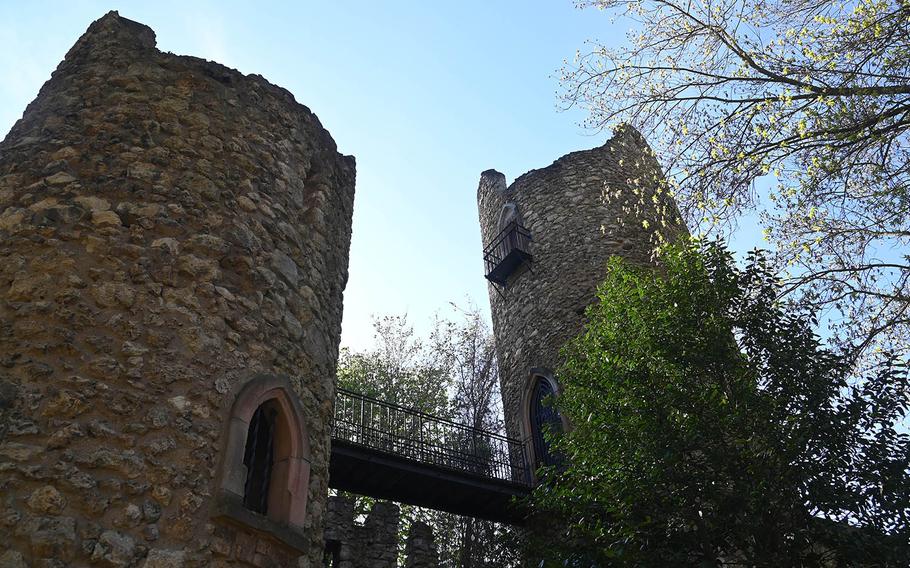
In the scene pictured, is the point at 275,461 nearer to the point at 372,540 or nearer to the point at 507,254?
the point at 372,540

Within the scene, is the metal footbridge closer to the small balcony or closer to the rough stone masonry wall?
the small balcony

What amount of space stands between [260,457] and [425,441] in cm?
671

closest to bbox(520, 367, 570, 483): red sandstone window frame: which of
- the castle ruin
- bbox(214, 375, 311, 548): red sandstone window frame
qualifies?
the castle ruin

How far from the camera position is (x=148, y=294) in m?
4.43

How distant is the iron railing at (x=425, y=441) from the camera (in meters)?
10.4

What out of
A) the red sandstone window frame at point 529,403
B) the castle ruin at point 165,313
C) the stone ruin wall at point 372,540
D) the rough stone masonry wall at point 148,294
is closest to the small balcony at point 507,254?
Result: the red sandstone window frame at point 529,403

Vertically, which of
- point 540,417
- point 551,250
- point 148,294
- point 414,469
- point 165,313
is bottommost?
point 165,313

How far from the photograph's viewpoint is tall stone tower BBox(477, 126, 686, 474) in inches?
501

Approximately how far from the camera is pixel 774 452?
250 inches

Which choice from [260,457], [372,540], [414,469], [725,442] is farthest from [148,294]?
[372,540]

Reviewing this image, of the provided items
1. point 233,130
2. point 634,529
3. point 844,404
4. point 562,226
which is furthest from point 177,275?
point 562,226

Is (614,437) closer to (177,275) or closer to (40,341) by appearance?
(177,275)

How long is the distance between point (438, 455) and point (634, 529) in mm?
4752

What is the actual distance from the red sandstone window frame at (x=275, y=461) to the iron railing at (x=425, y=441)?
181 inches
